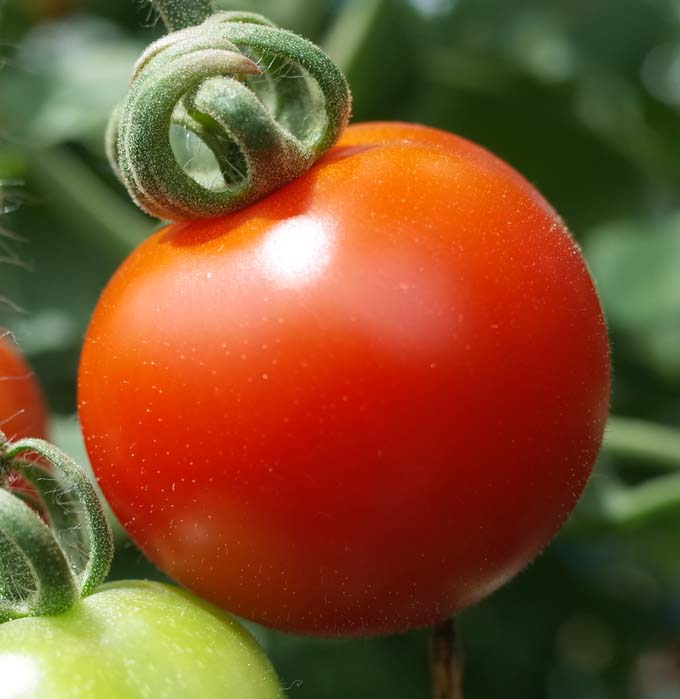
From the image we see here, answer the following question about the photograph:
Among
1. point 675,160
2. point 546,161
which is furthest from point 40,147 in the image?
point 675,160

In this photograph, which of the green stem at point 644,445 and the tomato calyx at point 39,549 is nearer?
the tomato calyx at point 39,549

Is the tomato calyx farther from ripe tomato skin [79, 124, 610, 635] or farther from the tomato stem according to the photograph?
the tomato stem

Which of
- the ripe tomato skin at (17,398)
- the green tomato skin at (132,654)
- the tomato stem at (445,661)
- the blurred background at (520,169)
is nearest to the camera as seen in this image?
the green tomato skin at (132,654)

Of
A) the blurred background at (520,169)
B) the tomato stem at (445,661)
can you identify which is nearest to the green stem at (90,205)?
the blurred background at (520,169)

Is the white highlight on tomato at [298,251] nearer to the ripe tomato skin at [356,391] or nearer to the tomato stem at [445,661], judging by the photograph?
the ripe tomato skin at [356,391]

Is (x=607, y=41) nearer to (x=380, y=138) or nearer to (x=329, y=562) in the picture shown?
(x=380, y=138)

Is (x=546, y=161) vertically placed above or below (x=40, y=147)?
below

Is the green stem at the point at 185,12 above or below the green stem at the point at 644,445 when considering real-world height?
above
